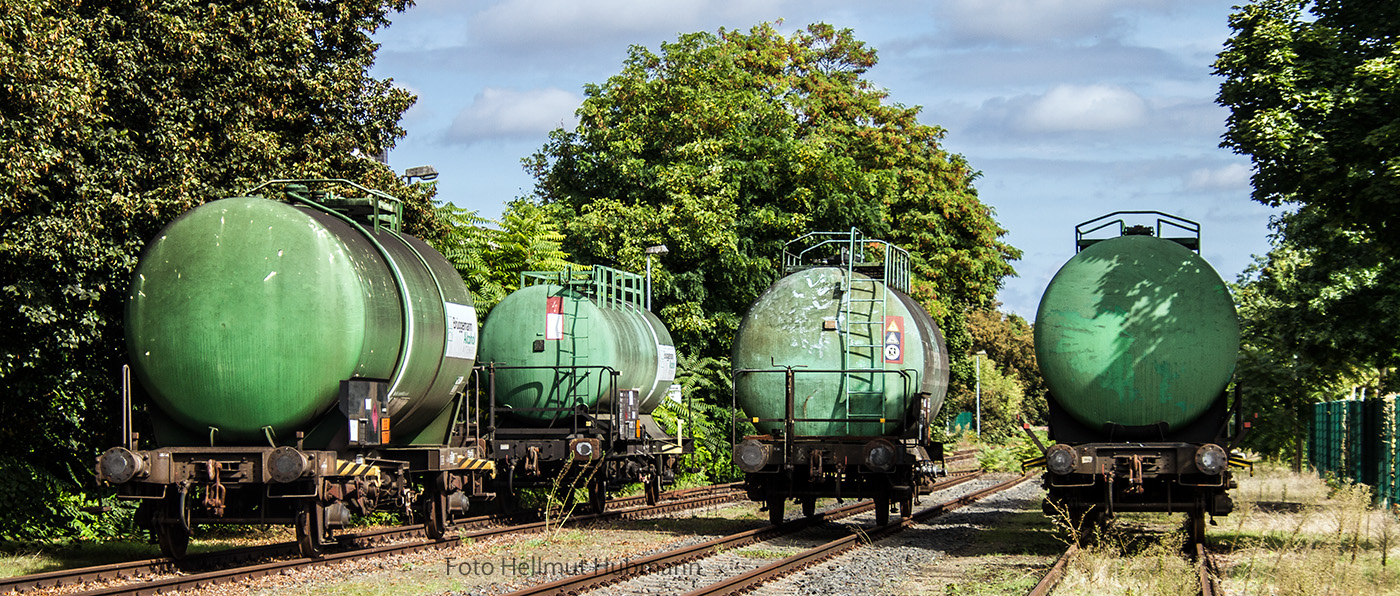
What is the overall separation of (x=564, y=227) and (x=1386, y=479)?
19273 mm

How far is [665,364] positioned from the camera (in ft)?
72.4

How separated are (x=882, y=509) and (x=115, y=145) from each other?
11.2 m

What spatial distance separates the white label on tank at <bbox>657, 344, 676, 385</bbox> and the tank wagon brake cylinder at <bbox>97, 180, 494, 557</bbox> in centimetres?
917

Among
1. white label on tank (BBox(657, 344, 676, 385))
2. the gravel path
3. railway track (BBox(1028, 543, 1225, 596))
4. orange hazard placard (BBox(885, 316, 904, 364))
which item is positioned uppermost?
orange hazard placard (BBox(885, 316, 904, 364))

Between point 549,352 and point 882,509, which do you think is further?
point 549,352

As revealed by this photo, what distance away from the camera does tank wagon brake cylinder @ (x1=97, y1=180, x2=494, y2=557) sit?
468 inches

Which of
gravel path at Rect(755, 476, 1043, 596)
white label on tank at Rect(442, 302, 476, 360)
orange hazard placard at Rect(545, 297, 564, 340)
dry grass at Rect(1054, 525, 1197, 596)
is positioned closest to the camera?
dry grass at Rect(1054, 525, 1197, 596)

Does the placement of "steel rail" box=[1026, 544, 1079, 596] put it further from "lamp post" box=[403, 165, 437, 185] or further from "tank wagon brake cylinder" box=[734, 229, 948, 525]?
"lamp post" box=[403, 165, 437, 185]

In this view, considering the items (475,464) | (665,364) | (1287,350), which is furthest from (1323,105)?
(665,364)

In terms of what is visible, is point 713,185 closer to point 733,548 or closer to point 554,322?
point 554,322

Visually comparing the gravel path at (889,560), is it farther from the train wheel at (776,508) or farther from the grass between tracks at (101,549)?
the grass between tracks at (101,549)

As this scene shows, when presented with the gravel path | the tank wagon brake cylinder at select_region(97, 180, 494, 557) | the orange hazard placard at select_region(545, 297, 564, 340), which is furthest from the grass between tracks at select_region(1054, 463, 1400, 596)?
the orange hazard placard at select_region(545, 297, 564, 340)

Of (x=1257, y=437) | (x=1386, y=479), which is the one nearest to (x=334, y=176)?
(x=1386, y=479)

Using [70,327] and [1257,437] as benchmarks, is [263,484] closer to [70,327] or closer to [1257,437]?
[70,327]
